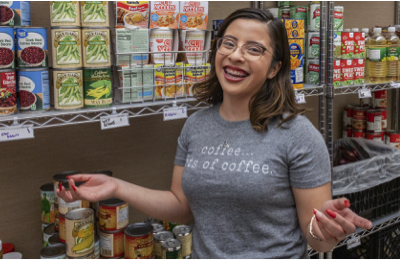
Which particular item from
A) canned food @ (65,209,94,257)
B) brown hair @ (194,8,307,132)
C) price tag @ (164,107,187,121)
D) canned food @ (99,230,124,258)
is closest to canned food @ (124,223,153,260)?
canned food @ (99,230,124,258)

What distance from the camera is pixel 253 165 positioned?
1.02 meters

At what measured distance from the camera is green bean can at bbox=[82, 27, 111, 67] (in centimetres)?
130

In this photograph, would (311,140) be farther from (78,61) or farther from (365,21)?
(365,21)

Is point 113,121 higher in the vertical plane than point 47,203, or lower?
higher

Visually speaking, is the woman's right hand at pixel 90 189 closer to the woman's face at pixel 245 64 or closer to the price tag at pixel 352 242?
the woman's face at pixel 245 64

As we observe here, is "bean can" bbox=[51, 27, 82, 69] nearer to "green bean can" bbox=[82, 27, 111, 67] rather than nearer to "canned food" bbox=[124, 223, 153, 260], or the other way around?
"green bean can" bbox=[82, 27, 111, 67]

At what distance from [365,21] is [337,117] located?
2.49 feet

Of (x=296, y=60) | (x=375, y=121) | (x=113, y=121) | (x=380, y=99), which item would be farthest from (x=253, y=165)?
(x=380, y=99)

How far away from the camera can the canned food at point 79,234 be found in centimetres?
130

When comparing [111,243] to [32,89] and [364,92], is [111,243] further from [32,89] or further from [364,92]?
[364,92]

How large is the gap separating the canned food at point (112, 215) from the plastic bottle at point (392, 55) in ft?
5.28

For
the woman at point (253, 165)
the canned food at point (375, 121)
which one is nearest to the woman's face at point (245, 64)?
the woman at point (253, 165)

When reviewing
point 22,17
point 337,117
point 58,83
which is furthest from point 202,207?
point 337,117

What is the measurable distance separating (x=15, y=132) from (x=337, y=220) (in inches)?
37.9
